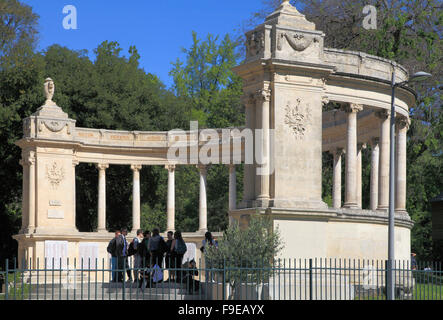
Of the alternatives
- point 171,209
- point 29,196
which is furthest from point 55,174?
point 171,209

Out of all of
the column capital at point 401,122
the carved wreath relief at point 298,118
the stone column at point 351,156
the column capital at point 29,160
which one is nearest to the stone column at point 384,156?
the column capital at point 401,122

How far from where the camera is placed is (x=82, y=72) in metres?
76.4

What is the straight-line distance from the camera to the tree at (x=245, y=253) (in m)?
30.6

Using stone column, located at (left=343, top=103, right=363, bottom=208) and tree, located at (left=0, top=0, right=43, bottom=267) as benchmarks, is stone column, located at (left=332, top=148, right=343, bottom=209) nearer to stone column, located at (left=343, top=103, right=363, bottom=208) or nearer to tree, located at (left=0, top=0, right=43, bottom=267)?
stone column, located at (left=343, top=103, right=363, bottom=208)

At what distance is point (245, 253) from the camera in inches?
1265

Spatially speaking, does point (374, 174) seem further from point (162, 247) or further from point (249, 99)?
point (162, 247)

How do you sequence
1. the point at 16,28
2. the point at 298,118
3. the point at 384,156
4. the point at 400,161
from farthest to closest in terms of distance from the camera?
the point at 16,28 → the point at 400,161 → the point at 384,156 → the point at 298,118

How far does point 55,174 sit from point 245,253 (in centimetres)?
2951

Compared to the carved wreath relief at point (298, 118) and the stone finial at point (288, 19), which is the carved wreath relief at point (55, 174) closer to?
the stone finial at point (288, 19)

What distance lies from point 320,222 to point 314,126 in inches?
186

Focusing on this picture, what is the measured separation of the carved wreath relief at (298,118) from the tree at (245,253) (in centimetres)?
701

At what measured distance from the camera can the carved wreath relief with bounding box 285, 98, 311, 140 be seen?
3902 cm

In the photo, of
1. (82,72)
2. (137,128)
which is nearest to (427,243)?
(137,128)

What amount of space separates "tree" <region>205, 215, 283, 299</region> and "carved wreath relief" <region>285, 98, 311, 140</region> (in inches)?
276
